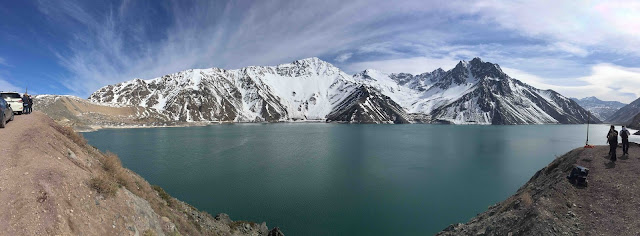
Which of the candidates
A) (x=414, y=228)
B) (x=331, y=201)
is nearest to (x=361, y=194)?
(x=331, y=201)

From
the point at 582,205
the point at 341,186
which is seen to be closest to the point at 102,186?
the point at 582,205

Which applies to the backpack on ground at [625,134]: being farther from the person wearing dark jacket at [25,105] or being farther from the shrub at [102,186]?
the person wearing dark jacket at [25,105]

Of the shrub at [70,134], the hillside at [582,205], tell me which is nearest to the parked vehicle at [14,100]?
the shrub at [70,134]

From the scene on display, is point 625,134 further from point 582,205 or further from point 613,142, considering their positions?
point 582,205

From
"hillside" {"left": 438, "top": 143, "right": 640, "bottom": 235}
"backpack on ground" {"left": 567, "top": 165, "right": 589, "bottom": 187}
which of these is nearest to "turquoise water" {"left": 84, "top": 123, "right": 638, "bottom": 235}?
"hillside" {"left": 438, "top": 143, "right": 640, "bottom": 235}

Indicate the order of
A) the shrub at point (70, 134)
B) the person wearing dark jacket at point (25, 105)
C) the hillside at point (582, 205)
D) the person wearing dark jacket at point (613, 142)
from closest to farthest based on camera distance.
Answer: the hillside at point (582, 205) < the shrub at point (70, 134) < the person wearing dark jacket at point (613, 142) < the person wearing dark jacket at point (25, 105)

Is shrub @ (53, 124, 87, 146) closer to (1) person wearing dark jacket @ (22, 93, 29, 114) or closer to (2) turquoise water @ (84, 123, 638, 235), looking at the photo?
(1) person wearing dark jacket @ (22, 93, 29, 114)

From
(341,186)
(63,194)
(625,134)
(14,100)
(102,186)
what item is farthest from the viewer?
(341,186)
